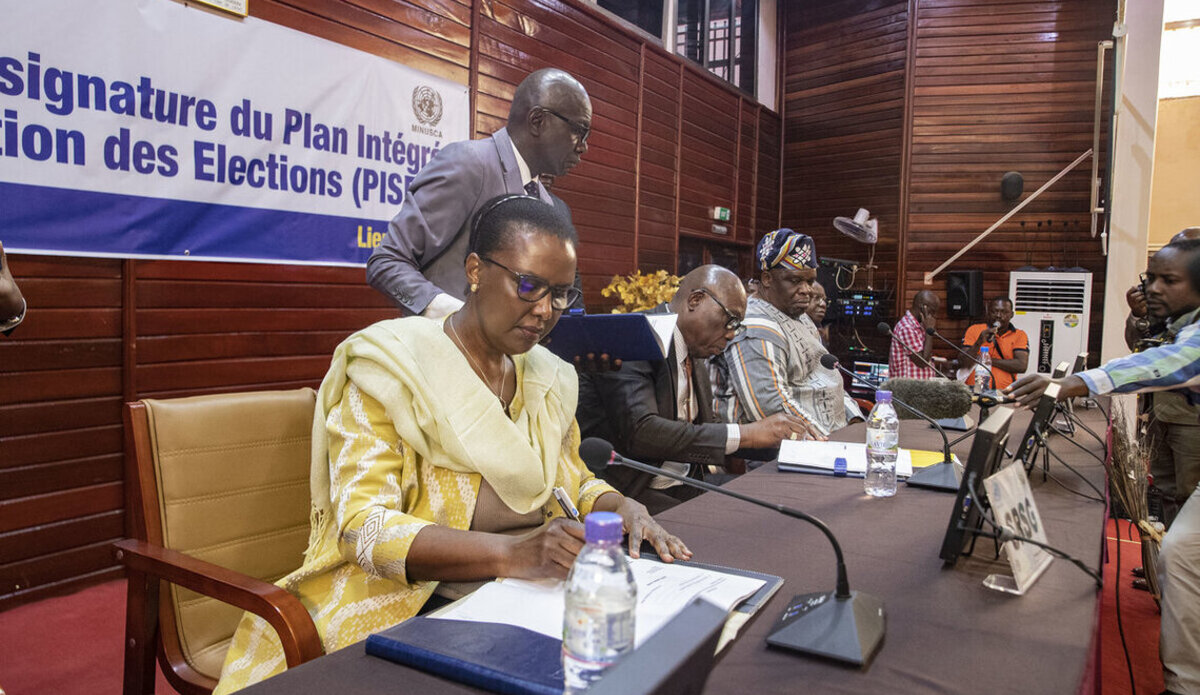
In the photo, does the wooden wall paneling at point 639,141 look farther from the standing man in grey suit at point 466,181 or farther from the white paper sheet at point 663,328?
the white paper sheet at point 663,328

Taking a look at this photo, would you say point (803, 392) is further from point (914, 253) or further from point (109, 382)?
point (914, 253)

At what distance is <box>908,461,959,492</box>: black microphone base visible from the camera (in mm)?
1925

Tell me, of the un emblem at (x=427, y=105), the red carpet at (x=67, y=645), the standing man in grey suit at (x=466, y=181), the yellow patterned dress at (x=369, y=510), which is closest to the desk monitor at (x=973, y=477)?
the yellow patterned dress at (x=369, y=510)

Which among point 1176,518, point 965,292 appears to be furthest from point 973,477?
point 965,292

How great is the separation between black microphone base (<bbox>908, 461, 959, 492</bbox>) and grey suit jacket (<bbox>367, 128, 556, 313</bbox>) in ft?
3.69

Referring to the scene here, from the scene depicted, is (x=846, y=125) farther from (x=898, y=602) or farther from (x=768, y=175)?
(x=898, y=602)

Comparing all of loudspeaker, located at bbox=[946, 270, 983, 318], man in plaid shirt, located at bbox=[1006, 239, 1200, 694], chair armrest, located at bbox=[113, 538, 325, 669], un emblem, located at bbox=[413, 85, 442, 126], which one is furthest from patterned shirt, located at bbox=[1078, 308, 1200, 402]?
loudspeaker, located at bbox=[946, 270, 983, 318]

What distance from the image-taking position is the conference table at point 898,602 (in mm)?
886

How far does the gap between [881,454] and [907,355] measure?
4.53m

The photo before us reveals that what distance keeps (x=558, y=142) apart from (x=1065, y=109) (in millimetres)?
7274

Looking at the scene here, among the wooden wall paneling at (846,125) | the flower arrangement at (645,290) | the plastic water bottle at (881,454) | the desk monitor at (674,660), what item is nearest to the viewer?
the desk monitor at (674,660)

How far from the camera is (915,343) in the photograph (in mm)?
6434

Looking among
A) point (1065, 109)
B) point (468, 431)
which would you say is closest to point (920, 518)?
point (468, 431)

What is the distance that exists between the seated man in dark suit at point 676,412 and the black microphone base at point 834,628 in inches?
49.1
